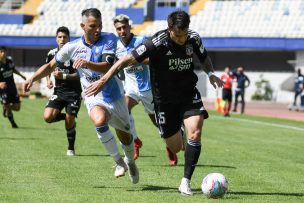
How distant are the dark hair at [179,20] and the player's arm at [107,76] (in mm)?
643

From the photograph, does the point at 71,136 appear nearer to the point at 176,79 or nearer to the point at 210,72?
the point at 210,72

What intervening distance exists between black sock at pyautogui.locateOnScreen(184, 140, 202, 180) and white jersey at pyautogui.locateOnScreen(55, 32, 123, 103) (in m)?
1.39

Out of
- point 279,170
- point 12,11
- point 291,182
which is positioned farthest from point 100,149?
point 12,11

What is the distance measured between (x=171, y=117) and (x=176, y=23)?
1326mm

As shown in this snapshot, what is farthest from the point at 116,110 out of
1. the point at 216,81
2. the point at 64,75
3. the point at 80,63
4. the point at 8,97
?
the point at 8,97

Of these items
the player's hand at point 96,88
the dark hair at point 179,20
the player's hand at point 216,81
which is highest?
the dark hair at point 179,20

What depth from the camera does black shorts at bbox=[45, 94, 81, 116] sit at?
1521 centimetres

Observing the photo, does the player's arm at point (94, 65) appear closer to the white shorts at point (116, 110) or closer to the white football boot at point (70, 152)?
the white shorts at point (116, 110)

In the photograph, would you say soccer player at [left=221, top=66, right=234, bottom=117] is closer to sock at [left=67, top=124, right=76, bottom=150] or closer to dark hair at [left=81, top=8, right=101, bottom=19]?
sock at [left=67, top=124, right=76, bottom=150]

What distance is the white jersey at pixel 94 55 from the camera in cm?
1080

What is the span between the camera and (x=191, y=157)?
33.0 feet

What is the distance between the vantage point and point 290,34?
48.6 metres

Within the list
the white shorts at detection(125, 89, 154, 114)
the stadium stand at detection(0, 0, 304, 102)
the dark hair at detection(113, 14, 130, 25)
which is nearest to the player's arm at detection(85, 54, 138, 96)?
the dark hair at detection(113, 14, 130, 25)

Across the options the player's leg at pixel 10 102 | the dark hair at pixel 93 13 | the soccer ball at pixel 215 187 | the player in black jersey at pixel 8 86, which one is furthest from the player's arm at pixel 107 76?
the player's leg at pixel 10 102
